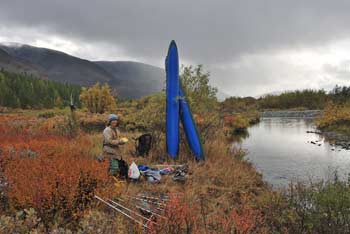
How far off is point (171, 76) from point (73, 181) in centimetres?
551

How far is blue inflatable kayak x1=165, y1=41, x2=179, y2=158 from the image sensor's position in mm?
8961

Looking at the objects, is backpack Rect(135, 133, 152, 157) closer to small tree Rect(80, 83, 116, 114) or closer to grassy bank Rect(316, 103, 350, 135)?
grassy bank Rect(316, 103, 350, 135)

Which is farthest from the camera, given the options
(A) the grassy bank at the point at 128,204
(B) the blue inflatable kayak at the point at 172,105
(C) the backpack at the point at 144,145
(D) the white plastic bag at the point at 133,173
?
(C) the backpack at the point at 144,145

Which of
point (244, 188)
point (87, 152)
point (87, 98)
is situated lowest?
point (244, 188)

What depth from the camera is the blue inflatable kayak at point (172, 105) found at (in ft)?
29.4

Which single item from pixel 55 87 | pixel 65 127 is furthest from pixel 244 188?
pixel 55 87

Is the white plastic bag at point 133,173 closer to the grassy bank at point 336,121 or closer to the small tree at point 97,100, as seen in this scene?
the grassy bank at point 336,121

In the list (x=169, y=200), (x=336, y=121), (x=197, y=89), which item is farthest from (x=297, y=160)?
(x=336, y=121)

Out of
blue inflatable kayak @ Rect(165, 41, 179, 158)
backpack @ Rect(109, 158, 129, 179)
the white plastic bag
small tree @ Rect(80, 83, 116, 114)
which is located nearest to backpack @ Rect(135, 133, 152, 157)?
blue inflatable kayak @ Rect(165, 41, 179, 158)

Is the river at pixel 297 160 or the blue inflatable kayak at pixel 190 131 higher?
the blue inflatable kayak at pixel 190 131

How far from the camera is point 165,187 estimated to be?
656 centimetres

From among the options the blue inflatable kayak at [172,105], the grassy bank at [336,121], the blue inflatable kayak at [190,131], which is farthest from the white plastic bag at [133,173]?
the grassy bank at [336,121]

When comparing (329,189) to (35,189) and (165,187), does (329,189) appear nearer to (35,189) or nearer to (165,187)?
(165,187)

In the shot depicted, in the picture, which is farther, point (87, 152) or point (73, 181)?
point (87, 152)
